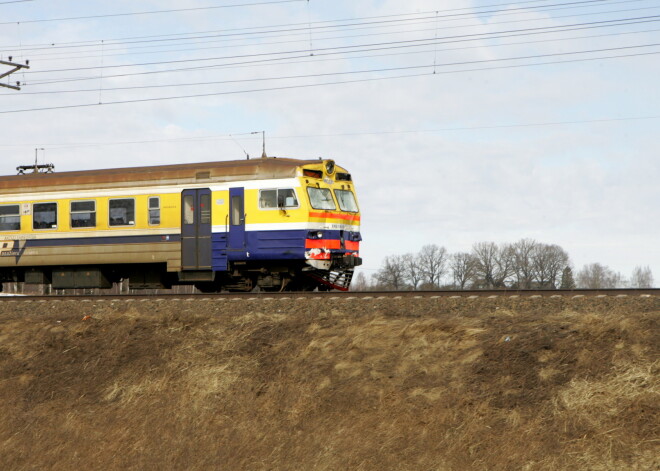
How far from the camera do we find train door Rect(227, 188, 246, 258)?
19.2 metres

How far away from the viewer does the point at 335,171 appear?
2038 cm

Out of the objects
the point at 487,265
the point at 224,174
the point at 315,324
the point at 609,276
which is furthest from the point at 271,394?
the point at 609,276

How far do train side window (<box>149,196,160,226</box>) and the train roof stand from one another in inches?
17.5

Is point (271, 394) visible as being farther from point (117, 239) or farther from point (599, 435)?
point (117, 239)

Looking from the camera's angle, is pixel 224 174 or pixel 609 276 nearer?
pixel 224 174

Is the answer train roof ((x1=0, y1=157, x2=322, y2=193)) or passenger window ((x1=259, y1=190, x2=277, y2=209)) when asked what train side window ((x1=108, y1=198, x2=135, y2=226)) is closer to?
train roof ((x1=0, y1=157, x2=322, y2=193))

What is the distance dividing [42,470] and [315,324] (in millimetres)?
4422

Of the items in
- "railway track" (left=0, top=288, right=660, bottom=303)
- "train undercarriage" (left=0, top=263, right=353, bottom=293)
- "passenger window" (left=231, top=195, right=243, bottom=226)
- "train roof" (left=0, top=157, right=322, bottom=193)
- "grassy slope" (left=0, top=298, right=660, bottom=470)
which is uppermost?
"train roof" (left=0, top=157, right=322, bottom=193)

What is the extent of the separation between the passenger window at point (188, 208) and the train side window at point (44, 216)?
4.23 metres

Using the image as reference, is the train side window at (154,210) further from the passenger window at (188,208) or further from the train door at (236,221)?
the train door at (236,221)

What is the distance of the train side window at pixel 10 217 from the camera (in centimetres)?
2209

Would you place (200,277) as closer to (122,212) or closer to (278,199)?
(122,212)

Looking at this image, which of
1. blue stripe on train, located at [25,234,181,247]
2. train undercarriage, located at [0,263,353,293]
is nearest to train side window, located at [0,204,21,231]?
blue stripe on train, located at [25,234,181,247]

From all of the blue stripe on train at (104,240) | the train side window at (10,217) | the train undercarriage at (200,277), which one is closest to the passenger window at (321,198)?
the train undercarriage at (200,277)
